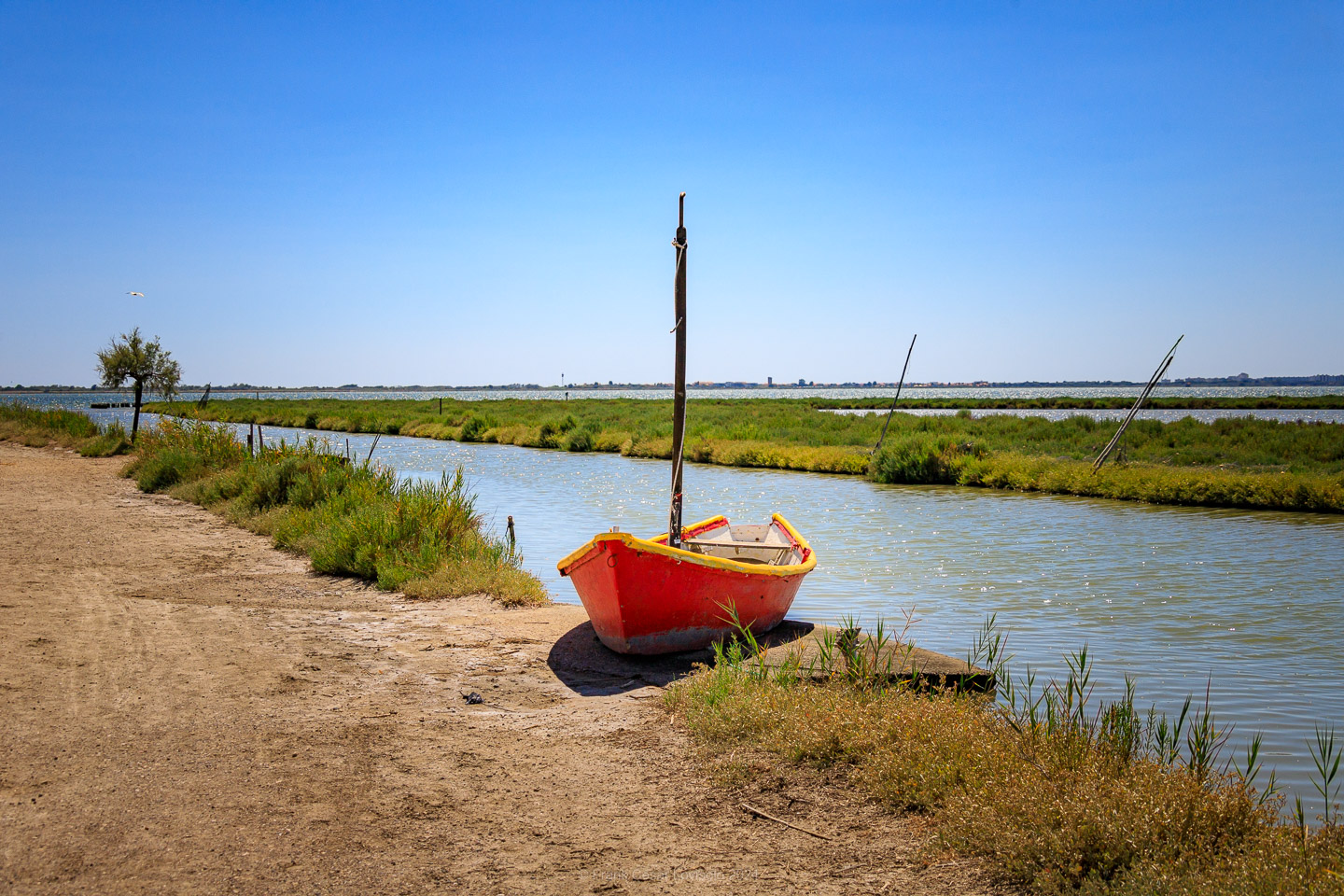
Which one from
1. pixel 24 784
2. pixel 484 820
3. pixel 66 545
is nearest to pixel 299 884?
pixel 484 820

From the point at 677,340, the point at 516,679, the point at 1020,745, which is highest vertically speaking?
the point at 677,340

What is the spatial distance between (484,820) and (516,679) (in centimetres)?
294

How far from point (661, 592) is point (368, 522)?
232 inches

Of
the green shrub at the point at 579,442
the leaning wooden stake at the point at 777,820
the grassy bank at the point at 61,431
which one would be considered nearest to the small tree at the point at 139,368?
the grassy bank at the point at 61,431

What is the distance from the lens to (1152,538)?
17.1 m

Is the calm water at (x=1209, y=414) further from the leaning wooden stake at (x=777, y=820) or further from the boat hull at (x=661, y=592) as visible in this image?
the leaning wooden stake at (x=777, y=820)

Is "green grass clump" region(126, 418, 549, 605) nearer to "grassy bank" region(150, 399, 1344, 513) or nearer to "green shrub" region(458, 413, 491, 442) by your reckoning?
"grassy bank" region(150, 399, 1344, 513)

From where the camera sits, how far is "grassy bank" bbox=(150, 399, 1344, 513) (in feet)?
72.1

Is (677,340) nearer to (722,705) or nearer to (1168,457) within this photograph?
(722,705)

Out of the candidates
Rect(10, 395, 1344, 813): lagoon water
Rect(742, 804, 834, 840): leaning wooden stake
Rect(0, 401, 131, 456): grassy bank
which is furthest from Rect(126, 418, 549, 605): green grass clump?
Rect(0, 401, 131, 456): grassy bank

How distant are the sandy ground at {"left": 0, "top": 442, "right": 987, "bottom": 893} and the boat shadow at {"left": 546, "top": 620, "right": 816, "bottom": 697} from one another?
0.13 feet

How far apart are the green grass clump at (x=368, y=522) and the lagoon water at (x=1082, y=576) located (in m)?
1.86

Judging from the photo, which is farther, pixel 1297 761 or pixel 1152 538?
pixel 1152 538

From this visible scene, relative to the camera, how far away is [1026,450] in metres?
33.4
